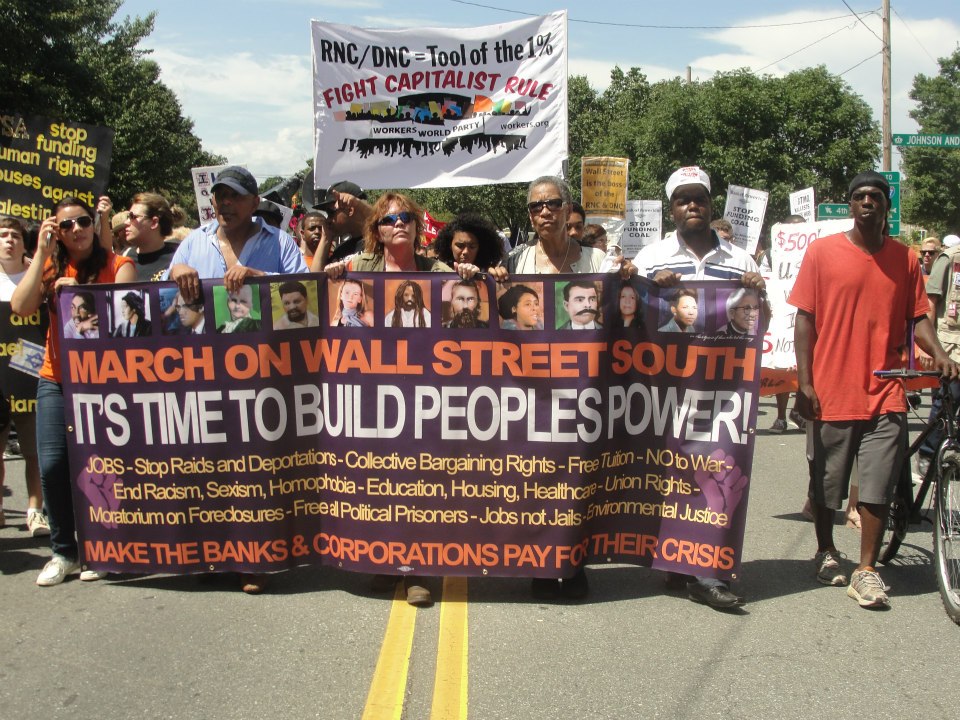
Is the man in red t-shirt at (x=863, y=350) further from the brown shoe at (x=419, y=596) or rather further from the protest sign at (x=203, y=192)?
the protest sign at (x=203, y=192)

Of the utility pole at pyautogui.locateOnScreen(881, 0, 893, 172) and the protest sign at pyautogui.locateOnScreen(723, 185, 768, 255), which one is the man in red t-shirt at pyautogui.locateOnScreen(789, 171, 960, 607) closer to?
the protest sign at pyautogui.locateOnScreen(723, 185, 768, 255)

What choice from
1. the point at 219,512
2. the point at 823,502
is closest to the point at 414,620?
the point at 219,512

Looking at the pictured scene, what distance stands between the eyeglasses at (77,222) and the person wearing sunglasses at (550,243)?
7.44 ft

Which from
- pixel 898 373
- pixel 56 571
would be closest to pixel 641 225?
pixel 898 373

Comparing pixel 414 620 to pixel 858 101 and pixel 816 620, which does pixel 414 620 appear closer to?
pixel 816 620

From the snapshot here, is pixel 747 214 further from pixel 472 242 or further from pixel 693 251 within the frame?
pixel 693 251

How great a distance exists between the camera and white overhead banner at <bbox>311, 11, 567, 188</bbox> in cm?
782

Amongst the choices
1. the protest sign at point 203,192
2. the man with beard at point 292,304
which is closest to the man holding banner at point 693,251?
the man with beard at point 292,304

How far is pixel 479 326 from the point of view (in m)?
5.11

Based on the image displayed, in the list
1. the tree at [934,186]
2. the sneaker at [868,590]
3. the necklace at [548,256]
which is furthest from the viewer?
the tree at [934,186]

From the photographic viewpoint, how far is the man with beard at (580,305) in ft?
16.7

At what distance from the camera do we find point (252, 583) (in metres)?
5.25

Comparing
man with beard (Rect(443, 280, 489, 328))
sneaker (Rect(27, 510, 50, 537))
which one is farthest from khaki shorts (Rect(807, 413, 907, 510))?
sneaker (Rect(27, 510, 50, 537))

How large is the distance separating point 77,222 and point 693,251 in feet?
10.7
